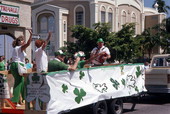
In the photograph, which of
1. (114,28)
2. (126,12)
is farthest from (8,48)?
(126,12)

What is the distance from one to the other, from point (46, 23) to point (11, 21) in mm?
24494

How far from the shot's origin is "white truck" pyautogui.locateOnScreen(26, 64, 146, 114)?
6.51 m

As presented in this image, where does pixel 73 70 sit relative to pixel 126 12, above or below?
below

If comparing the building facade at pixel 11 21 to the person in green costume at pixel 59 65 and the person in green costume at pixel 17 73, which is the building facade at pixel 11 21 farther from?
the person in green costume at pixel 59 65

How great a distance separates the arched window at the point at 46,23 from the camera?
4012 cm

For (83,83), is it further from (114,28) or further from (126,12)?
(126,12)

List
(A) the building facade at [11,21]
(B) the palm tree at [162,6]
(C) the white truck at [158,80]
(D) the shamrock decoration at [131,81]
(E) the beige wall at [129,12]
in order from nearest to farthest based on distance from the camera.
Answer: (D) the shamrock decoration at [131,81], (C) the white truck at [158,80], (A) the building facade at [11,21], (E) the beige wall at [129,12], (B) the palm tree at [162,6]

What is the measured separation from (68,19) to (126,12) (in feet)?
30.7

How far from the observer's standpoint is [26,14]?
1814 centimetres

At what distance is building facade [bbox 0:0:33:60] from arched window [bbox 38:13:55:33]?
71.5 ft

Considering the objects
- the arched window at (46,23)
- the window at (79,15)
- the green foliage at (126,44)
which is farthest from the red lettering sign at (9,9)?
the window at (79,15)

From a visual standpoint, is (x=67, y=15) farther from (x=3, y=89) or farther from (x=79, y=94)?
(x=79, y=94)

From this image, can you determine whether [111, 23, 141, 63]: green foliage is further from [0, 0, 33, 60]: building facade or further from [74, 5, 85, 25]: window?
[0, 0, 33, 60]: building facade

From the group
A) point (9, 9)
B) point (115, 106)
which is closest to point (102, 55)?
point (115, 106)
